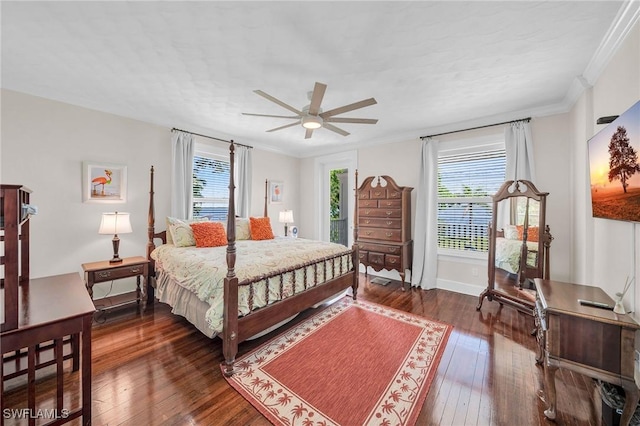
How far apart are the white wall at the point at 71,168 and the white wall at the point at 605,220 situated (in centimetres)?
508

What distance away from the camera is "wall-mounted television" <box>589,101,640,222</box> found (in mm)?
1540

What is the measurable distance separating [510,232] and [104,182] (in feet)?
17.7

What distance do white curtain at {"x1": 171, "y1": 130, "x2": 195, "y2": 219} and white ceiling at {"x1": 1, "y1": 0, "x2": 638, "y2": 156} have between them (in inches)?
21.9

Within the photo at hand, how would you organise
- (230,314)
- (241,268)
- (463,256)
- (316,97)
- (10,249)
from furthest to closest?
(463,256) → (241,268) → (316,97) → (230,314) → (10,249)

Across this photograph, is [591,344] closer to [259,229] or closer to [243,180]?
[259,229]

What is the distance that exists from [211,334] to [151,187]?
2467 mm

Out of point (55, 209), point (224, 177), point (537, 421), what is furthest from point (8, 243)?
point (224, 177)

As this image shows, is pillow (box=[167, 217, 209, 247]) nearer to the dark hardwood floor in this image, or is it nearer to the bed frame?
the bed frame

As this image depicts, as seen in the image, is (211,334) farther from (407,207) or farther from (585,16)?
(585,16)

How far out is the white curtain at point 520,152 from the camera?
3412 mm

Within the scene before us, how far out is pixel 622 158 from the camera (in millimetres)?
1676

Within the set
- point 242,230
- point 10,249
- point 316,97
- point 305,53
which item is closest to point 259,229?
point 242,230

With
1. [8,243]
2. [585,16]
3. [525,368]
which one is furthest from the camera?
[525,368]

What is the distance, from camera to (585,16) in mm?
1771
